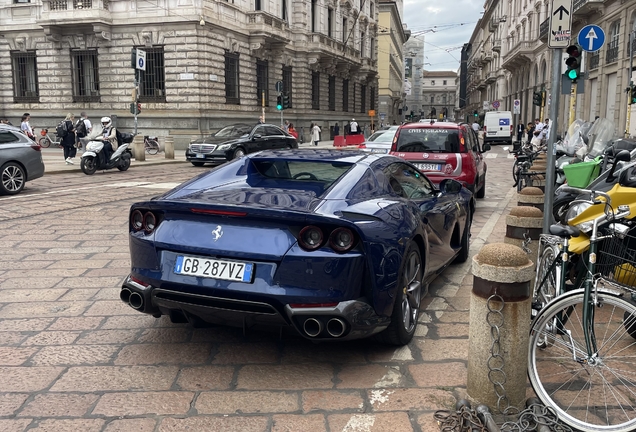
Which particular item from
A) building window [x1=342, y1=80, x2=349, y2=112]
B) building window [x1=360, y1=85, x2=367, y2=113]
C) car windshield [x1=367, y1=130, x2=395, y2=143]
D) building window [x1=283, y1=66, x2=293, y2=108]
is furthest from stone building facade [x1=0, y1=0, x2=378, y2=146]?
building window [x1=360, y1=85, x2=367, y2=113]

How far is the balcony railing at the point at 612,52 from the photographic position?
28.8 m

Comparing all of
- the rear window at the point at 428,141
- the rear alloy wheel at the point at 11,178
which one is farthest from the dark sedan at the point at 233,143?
the rear window at the point at 428,141

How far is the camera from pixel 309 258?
3381 mm

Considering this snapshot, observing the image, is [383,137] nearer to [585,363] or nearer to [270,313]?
[270,313]

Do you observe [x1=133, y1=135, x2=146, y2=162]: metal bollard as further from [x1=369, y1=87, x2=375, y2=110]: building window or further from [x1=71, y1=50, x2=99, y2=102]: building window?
[x1=369, y1=87, x2=375, y2=110]: building window

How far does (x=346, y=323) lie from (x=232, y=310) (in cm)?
65

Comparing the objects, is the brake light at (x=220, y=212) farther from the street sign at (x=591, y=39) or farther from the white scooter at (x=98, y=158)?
the white scooter at (x=98, y=158)

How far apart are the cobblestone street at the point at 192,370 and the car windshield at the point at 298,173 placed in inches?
40.2

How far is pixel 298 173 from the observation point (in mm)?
4383

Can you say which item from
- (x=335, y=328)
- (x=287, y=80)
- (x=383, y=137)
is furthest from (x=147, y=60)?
(x=335, y=328)

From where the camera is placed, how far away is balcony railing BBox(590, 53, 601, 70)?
31500 mm

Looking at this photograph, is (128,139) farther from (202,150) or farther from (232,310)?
(232,310)

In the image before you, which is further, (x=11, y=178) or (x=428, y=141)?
(x=11, y=178)

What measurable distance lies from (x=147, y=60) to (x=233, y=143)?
11.0 meters
